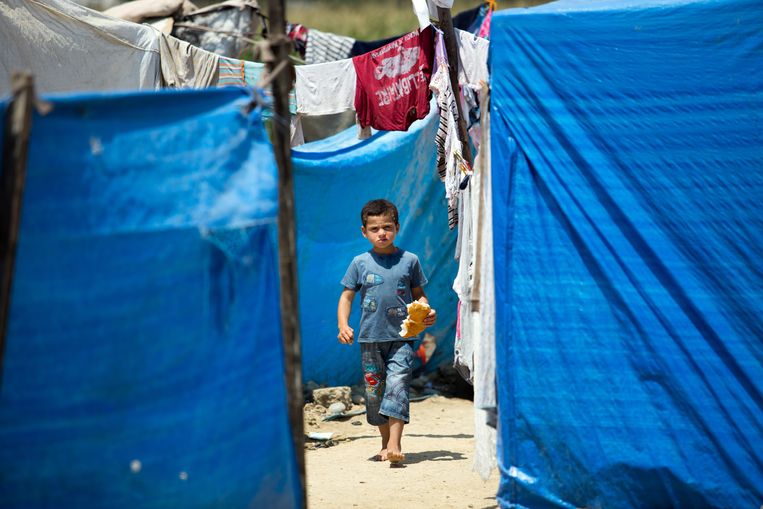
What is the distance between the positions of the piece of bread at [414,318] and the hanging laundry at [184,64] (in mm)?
2509

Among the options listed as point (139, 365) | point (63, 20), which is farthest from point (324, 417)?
point (139, 365)

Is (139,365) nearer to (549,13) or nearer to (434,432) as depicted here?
(549,13)

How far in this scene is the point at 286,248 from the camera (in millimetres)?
3223

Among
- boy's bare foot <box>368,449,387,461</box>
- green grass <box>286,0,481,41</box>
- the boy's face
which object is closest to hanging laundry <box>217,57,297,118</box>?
the boy's face

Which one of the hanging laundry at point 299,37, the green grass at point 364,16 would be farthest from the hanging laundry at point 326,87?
the green grass at point 364,16

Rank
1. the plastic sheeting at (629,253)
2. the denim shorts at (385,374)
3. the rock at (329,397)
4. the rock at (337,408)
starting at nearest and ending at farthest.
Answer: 1. the plastic sheeting at (629,253)
2. the denim shorts at (385,374)
3. the rock at (337,408)
4. the rock at (329,397)

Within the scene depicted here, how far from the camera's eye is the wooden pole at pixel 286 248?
3.22 m

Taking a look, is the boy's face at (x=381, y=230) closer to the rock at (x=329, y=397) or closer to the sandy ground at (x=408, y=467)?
the sandy ground at (x=408, y=467)

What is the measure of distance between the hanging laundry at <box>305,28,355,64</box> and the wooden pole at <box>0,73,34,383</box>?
5.39 meters

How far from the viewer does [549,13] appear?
379 cm

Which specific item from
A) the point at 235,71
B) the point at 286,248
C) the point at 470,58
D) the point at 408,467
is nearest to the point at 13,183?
the point at 286,248

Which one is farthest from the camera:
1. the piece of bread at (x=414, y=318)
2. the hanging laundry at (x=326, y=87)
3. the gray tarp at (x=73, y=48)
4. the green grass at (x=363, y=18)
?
the green grass at (x=363, y=18)

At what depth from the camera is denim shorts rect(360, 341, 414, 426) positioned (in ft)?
17.2

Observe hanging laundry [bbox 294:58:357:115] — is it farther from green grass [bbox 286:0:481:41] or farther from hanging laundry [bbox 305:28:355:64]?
green grass [bbox 286:0:481:41]
